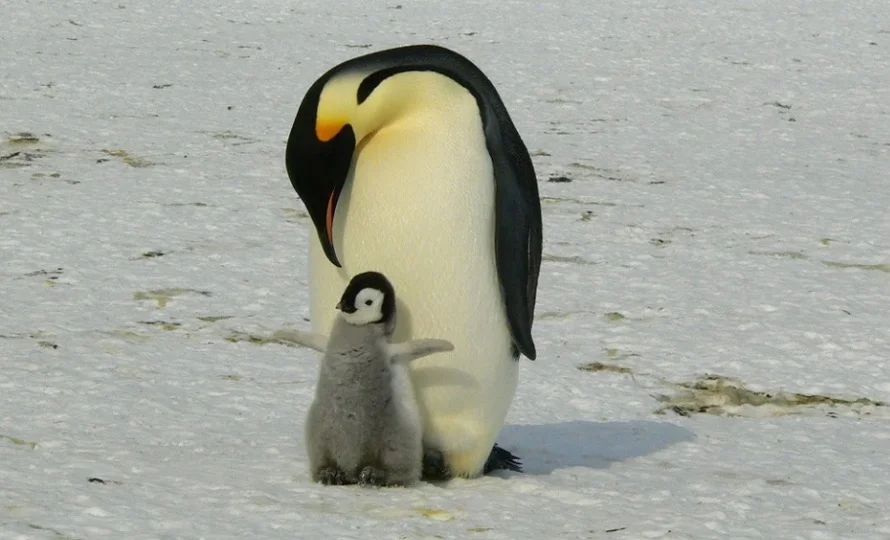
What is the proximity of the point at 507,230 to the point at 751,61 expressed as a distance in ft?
27.2

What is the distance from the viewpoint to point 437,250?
3.47 metres

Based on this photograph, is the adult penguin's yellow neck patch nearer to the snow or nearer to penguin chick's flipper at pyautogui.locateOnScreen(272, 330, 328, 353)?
penguin chick's flipper at pyautogui.locateOnScreen(272, 330, 328, 353)

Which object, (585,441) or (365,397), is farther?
(585,441)

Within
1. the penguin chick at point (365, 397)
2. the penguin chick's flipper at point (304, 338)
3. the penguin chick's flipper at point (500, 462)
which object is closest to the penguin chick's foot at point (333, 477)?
the penguin chick at point (365, 397)

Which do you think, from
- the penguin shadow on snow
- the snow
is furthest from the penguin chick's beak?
the penguin shadow on snow

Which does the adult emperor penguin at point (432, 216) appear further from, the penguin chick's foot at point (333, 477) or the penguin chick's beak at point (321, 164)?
the penguin chick's foot at point (333, 477)

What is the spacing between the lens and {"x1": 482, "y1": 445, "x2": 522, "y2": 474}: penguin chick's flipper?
12.3ft

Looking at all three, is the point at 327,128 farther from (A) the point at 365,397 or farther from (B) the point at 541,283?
(B) the point at 541,283

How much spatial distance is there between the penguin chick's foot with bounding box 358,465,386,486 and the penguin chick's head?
33 cm

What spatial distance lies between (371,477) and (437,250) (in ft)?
1.74

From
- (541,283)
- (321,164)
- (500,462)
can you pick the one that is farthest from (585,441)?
(541,283)

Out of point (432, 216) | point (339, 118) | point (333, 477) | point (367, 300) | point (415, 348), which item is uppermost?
point (339, 118)

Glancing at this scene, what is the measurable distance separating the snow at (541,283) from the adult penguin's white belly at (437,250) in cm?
21

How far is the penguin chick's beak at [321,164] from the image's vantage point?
11.1ft
